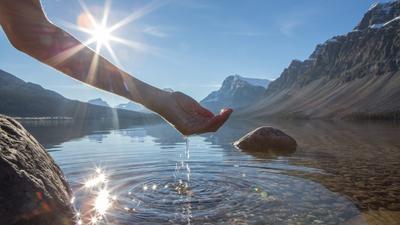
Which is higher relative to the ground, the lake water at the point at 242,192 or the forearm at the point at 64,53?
the forearm at the point at 64,53

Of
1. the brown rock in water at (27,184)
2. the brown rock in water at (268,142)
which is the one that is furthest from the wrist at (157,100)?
the brown rock in water at (268,142)

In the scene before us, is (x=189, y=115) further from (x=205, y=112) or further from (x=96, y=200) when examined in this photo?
(x=96, y=200)

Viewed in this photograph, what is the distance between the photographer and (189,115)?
2.72m

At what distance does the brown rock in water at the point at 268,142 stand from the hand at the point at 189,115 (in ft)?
75.3

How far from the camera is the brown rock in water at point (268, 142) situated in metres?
25.6

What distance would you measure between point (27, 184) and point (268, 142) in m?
22.8

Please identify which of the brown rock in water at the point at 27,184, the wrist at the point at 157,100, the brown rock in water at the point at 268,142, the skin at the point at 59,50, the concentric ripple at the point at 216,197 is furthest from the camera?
the brown rock in water at the point at 268,142

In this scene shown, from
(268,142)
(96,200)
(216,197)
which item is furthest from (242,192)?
(268,142)

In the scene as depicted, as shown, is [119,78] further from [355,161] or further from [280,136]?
[280,136]

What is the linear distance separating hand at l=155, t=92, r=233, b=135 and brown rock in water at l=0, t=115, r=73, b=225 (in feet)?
8.30

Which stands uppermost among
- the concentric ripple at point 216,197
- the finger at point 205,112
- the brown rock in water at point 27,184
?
the finger at point 205,112

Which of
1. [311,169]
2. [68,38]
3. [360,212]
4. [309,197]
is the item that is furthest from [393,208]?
[68,38]

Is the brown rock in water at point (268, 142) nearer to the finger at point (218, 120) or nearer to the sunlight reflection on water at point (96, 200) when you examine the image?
the sunlight reflection on water at point (96, 200)

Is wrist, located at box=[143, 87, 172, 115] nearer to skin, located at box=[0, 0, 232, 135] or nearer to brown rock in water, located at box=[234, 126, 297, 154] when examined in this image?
skin, located at box=[0, 0, 232, 135]
